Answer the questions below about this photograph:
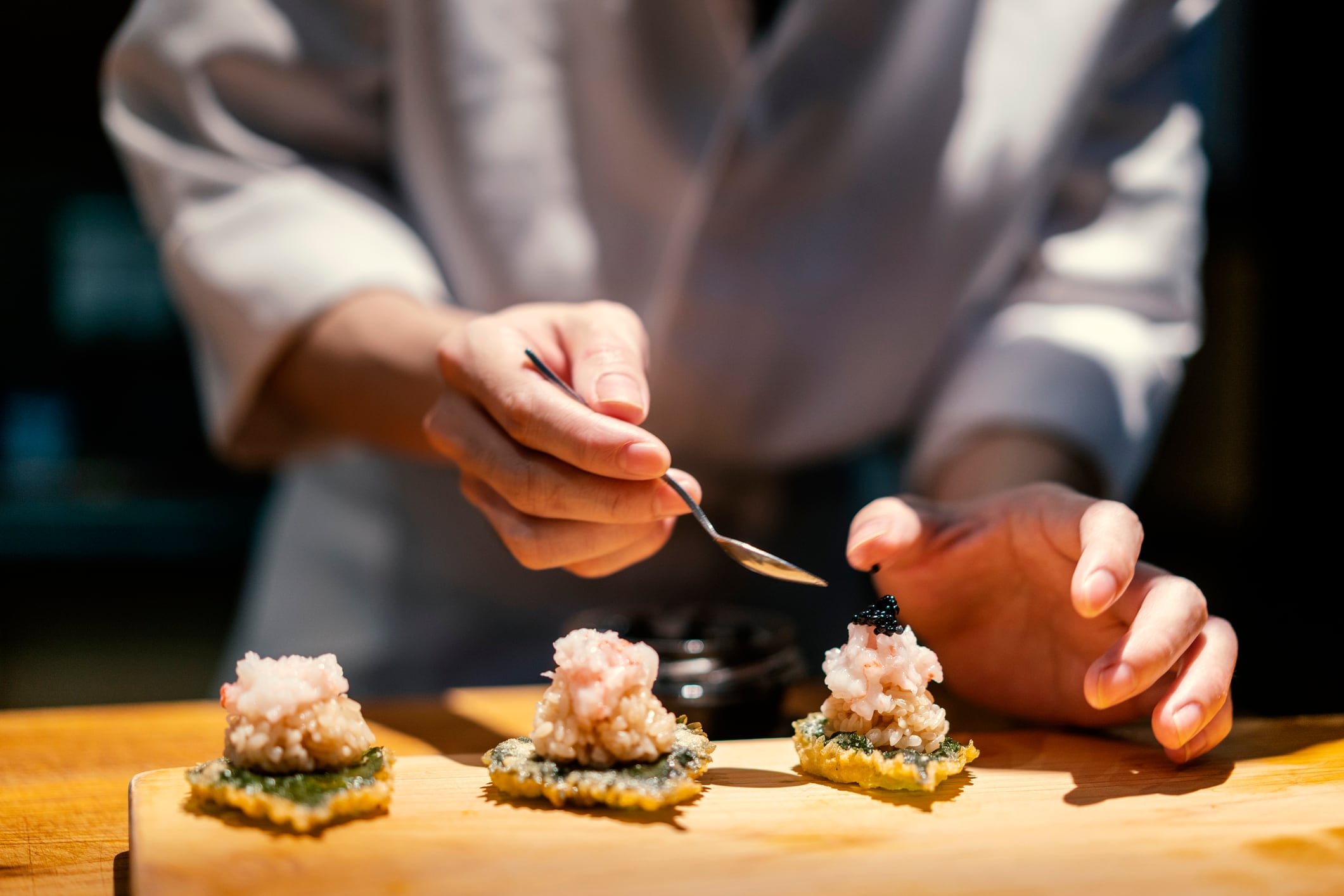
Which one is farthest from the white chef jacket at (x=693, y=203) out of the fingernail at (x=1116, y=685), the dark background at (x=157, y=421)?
the dark background at (x=157, y=421)

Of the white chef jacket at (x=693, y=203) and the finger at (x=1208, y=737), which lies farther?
the white chef jacket at (x=693, y=203)

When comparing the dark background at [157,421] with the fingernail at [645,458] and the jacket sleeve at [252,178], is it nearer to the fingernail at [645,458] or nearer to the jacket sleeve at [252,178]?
the jacket sleeve at [252,178]

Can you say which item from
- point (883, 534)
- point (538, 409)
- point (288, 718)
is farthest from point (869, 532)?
point (288, 718)

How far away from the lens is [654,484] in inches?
42.4

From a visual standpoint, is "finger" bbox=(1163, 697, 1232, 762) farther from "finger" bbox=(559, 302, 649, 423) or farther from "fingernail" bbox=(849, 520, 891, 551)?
"finger" bbox=(559, 302, 649, 423)

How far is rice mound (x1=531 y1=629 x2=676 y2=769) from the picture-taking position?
978 millimetres

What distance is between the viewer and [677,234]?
5.29ft

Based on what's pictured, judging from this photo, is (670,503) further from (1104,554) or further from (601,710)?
(1104,554)

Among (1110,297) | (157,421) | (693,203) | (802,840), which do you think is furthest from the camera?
(157,421)

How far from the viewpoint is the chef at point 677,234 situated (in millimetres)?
1573

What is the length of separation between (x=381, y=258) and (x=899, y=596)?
84 cm

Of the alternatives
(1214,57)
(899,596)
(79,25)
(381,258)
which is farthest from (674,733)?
(79,25)

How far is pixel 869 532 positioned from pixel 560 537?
1.01ft

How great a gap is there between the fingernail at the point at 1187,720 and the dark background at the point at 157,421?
253 cm
